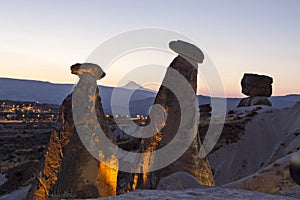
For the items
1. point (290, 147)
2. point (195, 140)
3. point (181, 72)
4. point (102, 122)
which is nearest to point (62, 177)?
point (102, 122)

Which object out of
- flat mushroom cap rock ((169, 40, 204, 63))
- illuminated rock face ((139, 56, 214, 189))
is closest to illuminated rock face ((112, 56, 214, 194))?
illuminated rock face ((139, 56, 214, 189))

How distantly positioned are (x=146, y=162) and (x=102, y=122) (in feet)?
4.74

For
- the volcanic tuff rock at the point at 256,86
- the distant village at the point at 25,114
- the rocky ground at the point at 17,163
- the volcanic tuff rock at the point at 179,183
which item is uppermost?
the volcanic tuff rock at the point at 256,86

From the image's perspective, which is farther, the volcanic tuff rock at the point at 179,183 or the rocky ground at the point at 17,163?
the rocky ground at the point at 17,163

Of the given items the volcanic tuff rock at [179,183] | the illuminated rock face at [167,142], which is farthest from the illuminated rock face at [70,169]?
the volcanic tuff rock at [179,183]

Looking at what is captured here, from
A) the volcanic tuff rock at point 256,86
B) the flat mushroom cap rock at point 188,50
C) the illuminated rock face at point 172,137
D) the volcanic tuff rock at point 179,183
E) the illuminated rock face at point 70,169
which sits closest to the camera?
the volcanic tuff rock at point 179,183

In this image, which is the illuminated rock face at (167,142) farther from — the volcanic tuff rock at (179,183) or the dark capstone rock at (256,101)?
the dark capstone rock at (256,101)

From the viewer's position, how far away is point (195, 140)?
25.8 feet

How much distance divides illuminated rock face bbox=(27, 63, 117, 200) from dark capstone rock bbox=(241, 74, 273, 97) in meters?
21.7

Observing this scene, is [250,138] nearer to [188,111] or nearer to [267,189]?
[188,111]

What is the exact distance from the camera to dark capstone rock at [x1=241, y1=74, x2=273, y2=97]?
26.9 metres

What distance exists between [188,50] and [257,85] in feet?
65.8

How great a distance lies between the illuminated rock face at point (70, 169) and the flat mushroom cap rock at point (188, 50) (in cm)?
232

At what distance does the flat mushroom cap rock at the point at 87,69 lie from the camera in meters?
7.31
